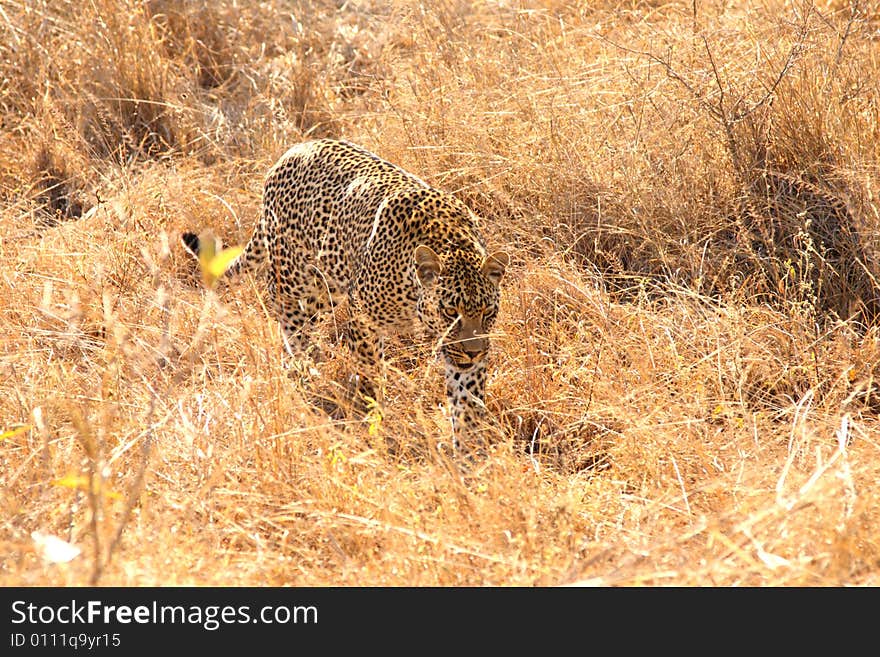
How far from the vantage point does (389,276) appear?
214 inches

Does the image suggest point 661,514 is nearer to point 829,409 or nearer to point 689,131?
point 829,409

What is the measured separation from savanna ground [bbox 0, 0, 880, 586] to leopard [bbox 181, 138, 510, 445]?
0.20 m

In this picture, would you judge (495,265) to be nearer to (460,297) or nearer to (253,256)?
(460,297)

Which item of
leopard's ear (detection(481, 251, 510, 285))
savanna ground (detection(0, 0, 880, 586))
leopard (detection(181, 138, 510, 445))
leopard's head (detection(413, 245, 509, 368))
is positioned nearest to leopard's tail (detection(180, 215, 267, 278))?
leopard (detection(181, 138, 510, 445))

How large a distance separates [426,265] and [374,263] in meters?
0.50

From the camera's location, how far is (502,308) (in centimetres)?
620

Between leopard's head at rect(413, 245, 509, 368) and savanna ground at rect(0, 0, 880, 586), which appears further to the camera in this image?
leopard's head at rect(413, 245, 509, 368)

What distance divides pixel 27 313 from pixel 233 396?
176 centimetres

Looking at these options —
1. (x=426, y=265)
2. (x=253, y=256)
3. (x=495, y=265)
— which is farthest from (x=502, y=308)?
(x=253, y=256)

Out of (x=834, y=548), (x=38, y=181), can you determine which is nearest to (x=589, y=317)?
(x=834, y=548)

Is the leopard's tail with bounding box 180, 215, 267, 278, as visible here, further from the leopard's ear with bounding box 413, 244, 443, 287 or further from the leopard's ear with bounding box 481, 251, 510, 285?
the leopard's ear with bounding box 481, 251, 510, 285

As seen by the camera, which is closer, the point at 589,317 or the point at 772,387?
the point at 772,387

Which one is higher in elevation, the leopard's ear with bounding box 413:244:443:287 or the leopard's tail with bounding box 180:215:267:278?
the leopard's ear with bounding box 413:244:443:287

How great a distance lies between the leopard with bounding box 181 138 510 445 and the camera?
506 centimetres
